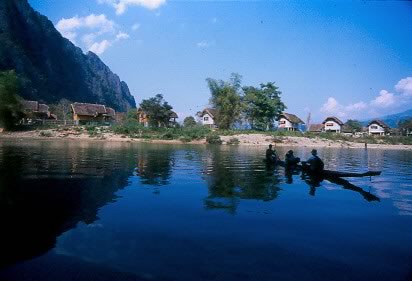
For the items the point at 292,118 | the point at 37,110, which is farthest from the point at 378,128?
the point at 37,110

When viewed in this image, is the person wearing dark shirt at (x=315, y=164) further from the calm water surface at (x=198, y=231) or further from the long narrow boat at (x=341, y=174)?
the calm water surface at (x=198, y=231)

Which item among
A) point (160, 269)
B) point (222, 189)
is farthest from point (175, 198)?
point (160, 269)

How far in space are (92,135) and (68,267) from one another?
187 ft

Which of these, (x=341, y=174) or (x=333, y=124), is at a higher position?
(x=333, y=124)

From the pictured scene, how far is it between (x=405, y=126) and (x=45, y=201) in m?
99.8

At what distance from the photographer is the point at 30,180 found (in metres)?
15.9

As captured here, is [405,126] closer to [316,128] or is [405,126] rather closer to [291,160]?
[316,128]

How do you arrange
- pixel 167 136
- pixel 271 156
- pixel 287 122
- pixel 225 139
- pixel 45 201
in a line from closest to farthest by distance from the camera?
pixel 45 201
pixel 271 156
pixel 167 136
pixel 225 139
pixel 287 122

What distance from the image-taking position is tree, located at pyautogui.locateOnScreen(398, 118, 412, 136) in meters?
88.8

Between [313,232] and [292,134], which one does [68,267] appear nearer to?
[313,232]

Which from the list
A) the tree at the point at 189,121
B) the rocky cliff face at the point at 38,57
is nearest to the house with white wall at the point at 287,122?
the tree at the point at 189,121

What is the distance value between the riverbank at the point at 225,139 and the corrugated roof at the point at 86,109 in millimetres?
20603

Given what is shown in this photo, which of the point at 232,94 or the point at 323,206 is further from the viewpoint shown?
the point at 232,94

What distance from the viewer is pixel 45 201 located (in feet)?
38.7
